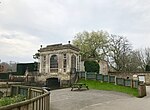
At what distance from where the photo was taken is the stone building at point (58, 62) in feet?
Result: 127

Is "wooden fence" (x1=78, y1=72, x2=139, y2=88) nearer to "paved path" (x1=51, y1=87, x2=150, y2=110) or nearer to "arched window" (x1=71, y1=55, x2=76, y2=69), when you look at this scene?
"arched window" (x1=71, y1=55, x2=76, y2=69)

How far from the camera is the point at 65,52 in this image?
129 feet

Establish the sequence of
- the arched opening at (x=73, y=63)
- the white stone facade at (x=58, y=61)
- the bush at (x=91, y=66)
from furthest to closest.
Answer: the bush at (x=91, y=66), the arched opening at (x=73, y=63), the white stone facade at (x=58, y=61)

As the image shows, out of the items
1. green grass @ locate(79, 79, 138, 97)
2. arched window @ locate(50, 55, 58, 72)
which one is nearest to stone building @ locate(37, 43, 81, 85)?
arched window @ locate(50, 55, 58, 72)

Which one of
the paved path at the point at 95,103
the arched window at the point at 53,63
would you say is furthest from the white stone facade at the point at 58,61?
the paved path at the point at 95,103

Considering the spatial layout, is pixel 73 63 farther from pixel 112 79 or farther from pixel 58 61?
pixel 112 79

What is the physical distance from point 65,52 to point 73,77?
14.2ft

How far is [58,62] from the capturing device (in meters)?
39.6

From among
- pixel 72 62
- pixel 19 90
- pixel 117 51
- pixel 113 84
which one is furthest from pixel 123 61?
pixel 19 90

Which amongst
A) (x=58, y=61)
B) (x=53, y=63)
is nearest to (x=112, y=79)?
(x=58, y=61)

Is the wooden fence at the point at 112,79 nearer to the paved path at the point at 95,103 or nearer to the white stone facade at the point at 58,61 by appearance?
the white stone facade at the point at 58,61

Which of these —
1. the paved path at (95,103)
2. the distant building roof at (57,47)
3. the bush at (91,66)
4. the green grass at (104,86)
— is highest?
the distant building roof at (57,47)

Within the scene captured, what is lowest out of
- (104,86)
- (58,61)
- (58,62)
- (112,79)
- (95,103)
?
(95,103)

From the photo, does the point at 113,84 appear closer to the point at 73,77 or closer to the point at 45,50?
the point at 73,77
